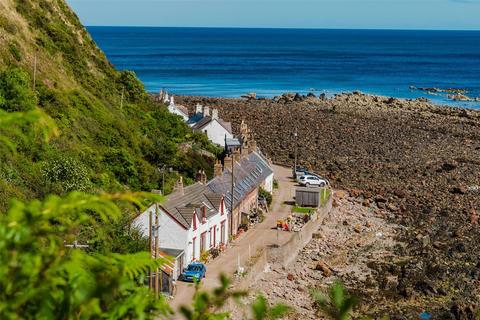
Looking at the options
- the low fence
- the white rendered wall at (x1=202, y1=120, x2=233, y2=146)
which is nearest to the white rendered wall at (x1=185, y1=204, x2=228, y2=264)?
the low fence

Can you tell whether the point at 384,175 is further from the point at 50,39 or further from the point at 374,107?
the point at 374,107

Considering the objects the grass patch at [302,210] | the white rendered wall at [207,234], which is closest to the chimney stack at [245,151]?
the grass patch at [302,210]

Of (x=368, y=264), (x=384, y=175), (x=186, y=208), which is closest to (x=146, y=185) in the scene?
(x=186, y=208)

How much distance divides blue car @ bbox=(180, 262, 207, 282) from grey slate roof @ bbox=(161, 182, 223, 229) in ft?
6.08

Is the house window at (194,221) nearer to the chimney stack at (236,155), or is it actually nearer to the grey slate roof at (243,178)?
the grey slate roof at (243,178)

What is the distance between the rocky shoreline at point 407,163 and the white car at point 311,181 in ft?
8.34

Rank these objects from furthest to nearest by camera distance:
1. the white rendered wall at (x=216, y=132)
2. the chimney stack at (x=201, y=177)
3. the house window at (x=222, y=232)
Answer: the white rendered wall at (x=216, y=132) < the chimney stack at (x=201, y=177) < the house window at (x=222, y=232)

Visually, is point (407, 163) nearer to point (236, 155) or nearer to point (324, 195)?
point (324, 195)

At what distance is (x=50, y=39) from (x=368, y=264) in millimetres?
29567

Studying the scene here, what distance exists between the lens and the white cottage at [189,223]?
33.4 meters

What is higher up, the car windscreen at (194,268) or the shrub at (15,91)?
the shrub at (15,91)

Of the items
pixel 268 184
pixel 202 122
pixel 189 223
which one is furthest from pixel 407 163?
pixel 189 223

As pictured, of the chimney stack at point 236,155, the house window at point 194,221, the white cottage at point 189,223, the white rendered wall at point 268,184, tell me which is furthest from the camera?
the white rendered wall at point 268,184

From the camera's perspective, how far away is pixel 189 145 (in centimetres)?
5666
